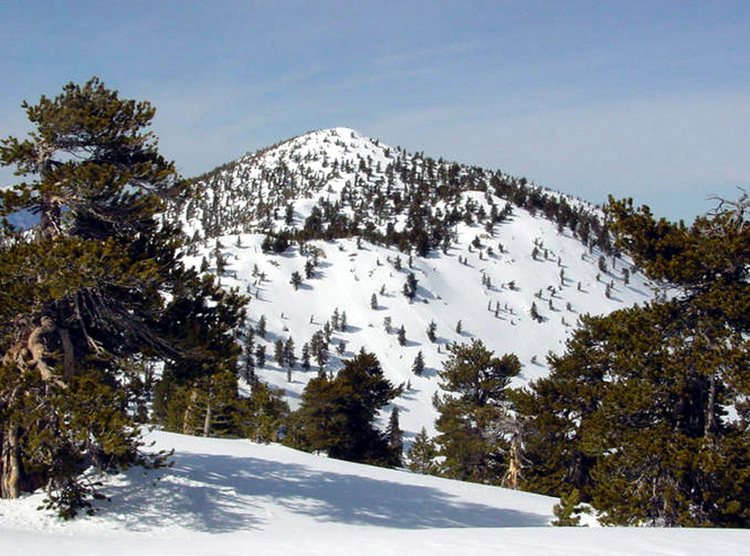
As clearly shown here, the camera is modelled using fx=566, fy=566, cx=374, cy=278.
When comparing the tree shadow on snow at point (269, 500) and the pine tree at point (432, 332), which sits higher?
the pine tree at point (432, 332)

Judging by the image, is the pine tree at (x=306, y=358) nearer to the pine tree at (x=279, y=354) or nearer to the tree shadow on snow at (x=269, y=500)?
the pine tree at (x=279, y=354)

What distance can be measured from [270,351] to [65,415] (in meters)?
76.5

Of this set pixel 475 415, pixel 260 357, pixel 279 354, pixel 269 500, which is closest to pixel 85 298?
pixel 269 500

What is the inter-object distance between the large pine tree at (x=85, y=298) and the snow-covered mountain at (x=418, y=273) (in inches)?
2230

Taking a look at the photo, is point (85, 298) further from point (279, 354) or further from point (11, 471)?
point (279, 354)

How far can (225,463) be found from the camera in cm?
1630

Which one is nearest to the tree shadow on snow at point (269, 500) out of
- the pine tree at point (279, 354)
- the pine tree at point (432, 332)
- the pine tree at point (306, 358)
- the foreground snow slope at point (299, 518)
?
the foreground snow slope at point (299, 518)

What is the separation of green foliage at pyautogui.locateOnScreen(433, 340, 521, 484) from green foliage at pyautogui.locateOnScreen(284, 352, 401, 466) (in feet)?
12.8

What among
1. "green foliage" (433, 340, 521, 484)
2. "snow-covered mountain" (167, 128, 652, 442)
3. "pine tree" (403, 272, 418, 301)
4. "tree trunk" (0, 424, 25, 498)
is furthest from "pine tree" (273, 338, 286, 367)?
"tree trunk" (0, 424, 25, 498)

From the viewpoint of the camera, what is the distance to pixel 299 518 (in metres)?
12.3

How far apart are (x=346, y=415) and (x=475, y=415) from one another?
740 centimetres

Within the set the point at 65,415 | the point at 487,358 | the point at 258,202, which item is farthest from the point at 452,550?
the point at 258,202

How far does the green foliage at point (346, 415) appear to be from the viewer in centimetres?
3153

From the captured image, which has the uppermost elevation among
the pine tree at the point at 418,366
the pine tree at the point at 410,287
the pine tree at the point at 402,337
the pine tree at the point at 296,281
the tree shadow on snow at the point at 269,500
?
the pine tree at the point at 410,287
